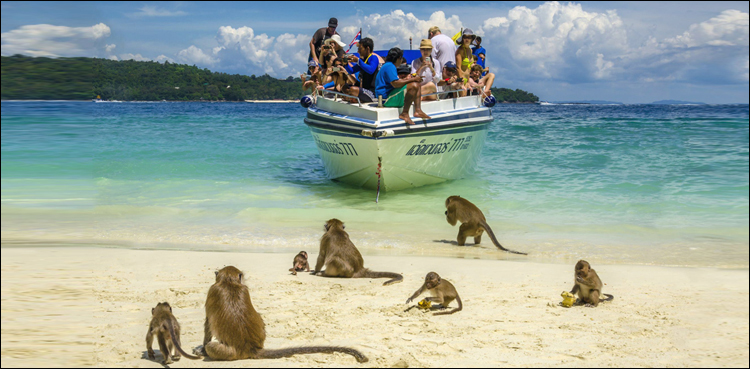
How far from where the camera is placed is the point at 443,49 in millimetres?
11148

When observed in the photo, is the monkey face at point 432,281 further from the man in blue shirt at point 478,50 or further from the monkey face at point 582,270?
the man in blue shirt at point 478,50

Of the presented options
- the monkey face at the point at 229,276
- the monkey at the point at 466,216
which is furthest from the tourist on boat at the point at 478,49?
the monkey face at the point at 229,276

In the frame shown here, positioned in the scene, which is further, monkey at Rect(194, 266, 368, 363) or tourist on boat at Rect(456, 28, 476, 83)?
tourist on boat at Rect(456, 28, 476, 83)

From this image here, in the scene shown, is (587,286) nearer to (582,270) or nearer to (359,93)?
(582,270)

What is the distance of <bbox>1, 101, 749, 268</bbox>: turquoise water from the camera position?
292 inches

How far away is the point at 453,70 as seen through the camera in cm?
1057

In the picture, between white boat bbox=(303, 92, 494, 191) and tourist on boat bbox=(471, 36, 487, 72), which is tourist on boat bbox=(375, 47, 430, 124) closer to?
white boat bbox=(303, 92, 494, 191)

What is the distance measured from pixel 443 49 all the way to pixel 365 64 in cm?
158

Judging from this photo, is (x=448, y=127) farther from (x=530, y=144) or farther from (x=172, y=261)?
(x=530, y=144)

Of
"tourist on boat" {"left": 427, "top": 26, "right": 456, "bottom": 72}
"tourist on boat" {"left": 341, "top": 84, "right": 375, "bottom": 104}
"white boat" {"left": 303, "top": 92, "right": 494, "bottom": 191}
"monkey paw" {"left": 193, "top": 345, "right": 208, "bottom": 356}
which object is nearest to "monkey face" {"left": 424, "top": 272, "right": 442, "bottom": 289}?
"monkey paw" {"left": 193, "top": 345, "right": 208, "bottom": 356}

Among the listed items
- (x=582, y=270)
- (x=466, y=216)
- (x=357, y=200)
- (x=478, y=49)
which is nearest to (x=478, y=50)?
(x=478, y=49)

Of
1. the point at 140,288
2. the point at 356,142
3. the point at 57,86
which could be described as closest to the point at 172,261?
the point at 140,288

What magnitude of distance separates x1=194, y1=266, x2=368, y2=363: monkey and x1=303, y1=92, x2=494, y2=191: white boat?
20.4ft

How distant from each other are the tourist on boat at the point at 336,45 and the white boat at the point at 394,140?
1.02 meters
